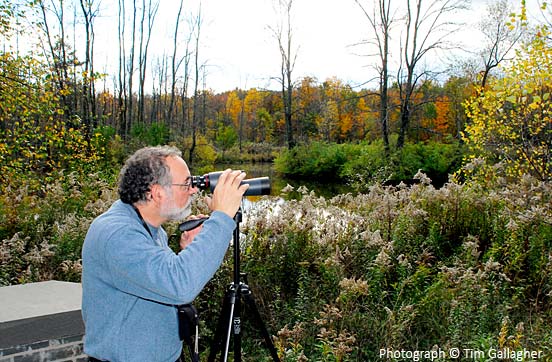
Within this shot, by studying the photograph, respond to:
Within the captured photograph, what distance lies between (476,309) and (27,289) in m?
3.25

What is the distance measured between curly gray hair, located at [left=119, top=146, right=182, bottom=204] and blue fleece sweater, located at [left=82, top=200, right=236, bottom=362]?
2.1 inches

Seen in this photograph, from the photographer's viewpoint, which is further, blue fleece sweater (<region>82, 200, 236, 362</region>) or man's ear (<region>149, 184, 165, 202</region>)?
man's ear (<region>149, 184, 165, 202</region>)

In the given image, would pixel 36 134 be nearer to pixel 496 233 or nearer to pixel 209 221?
pixel 209 221

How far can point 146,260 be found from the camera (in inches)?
54.9

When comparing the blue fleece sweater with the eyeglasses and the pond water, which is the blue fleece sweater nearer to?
the eyeglasses

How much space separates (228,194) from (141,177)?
30cm

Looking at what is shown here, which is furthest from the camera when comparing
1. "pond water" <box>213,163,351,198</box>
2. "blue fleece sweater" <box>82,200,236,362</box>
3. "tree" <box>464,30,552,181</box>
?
"pond water" <box>213,163,351,198</box>

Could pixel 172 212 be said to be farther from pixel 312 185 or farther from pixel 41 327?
pixel 312 185

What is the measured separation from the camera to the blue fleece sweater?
4.59 feet

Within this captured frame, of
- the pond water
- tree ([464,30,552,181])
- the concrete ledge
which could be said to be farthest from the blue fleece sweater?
the pond water

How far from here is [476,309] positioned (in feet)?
11.8

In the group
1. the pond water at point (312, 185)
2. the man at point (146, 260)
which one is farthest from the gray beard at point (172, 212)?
the pond water at point (312, 185)

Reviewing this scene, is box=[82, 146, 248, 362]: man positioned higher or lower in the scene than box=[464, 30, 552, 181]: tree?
lower

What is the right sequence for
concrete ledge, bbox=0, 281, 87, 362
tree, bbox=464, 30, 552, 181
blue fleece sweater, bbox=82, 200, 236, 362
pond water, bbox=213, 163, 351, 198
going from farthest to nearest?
pond water, bbox=213, 163, 351, 198
tree, bbox=464, 30, 552, 181
concrete ledge, bbox=0, 281, 87, 362
blue fleece sweater, bbox=82, 200, 236, 362
